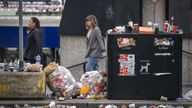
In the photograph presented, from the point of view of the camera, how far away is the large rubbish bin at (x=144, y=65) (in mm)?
10812

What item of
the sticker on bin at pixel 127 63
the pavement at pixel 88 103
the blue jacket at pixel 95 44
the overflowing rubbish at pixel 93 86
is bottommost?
the pavement at pixel 88 103

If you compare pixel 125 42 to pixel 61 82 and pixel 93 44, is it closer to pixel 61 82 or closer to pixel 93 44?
pixel 61 82

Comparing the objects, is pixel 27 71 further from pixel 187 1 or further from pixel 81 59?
pixel 187 1

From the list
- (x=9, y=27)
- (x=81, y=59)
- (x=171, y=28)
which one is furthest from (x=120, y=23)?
(x=9, y=27)

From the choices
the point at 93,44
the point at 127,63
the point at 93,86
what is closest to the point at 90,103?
the point at 93,86

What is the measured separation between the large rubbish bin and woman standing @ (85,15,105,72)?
75.5 inches

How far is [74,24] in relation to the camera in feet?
48.6

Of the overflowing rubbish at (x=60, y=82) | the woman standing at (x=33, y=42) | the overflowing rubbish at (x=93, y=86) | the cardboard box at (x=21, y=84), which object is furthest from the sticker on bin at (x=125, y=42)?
the woman standing at (x=33, y=42)

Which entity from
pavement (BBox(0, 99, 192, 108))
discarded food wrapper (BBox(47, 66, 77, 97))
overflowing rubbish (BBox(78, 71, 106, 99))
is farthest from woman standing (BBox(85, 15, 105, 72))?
pavement (BBox(0, 99, 192, 108))

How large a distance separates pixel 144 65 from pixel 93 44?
2314 mm

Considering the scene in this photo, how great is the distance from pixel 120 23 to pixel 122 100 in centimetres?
409

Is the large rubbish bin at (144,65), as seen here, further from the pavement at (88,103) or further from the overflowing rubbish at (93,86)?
the overflowing rubbish at (93,86)

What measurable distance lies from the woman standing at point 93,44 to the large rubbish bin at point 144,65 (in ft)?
6.29

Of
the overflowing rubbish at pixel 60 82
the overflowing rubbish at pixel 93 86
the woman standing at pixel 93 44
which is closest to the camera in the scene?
the overflowing rubbish at pixel 60 82
